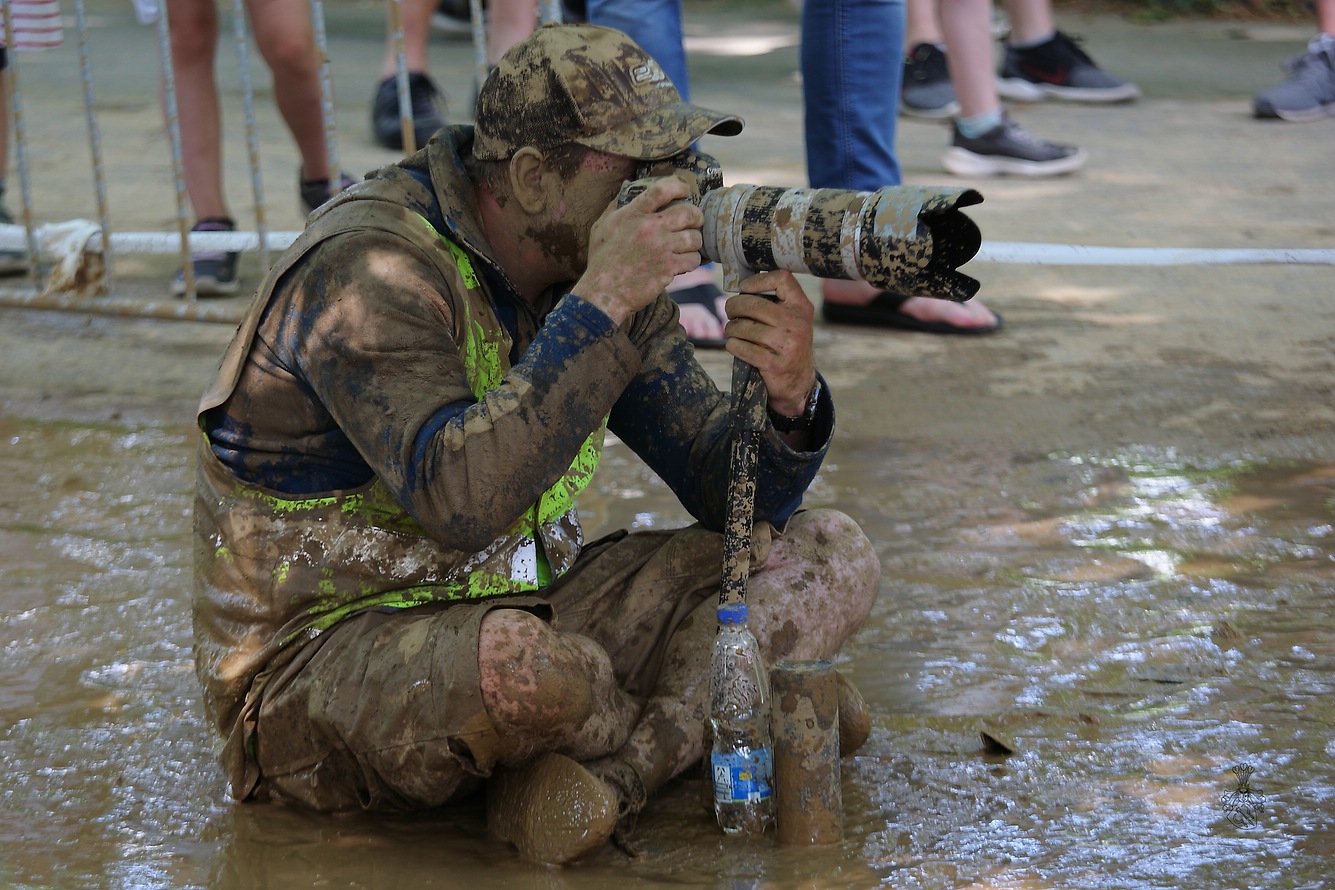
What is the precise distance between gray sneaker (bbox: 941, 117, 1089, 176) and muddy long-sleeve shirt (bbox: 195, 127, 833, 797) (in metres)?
4.19

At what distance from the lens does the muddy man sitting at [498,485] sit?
6.61 feet

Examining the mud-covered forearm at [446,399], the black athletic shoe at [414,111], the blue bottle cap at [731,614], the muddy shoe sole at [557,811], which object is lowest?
the muddy shoe sole at [557,811]

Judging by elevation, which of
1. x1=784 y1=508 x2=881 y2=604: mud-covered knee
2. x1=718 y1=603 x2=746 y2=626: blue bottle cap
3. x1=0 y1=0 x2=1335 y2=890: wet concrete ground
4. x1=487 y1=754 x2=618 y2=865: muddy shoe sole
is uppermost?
x1=718 y1=603 x2=746 y2=626: blue bottle cap

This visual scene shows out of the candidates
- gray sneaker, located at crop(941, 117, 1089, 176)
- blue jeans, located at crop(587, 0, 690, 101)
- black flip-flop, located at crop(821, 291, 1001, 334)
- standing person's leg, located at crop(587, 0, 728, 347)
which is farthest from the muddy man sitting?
gray sneaker, located at crop(941, 117, 1089, 176)

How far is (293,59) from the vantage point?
4.64 m

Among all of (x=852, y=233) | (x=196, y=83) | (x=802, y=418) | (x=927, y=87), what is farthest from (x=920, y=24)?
(x=852, y=233)

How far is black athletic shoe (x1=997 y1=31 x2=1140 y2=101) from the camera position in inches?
313

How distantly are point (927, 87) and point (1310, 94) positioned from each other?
5.88 ft

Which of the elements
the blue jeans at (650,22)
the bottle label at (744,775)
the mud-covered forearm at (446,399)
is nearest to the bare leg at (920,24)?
the blue jeans at (650,22)

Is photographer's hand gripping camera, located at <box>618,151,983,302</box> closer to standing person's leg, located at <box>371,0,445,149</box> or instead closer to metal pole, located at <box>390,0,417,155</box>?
metal pole, located at <box>390,0,417,155</box>

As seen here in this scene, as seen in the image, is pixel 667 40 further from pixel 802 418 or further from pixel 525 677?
→ pixel 525 677

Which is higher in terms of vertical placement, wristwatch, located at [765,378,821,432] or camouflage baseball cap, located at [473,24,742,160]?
camouflage baseball cap, located at [473,24,742,160]

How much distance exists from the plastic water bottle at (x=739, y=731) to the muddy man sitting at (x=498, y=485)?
134 millimetres

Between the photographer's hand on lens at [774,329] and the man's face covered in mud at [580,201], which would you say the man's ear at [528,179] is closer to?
the man's face covered in mud at [580,201]
